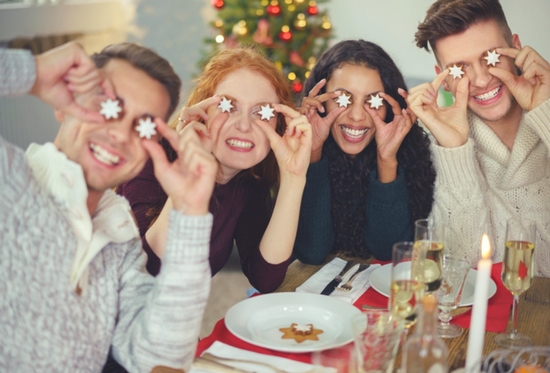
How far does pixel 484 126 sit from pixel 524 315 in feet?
3.09

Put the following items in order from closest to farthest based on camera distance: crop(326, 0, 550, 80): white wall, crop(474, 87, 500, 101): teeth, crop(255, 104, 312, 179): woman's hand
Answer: crop(255, 104, 312, 179): woman's hand → crop(474, 87, 500, 101): teeth → crop(326, 0, 550, 80): white wall

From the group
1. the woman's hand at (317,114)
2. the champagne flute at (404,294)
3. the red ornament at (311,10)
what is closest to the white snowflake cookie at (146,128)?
the champagne flute at (404,294)

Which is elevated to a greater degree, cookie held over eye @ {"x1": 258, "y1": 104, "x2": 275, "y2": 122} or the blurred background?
the blurred background

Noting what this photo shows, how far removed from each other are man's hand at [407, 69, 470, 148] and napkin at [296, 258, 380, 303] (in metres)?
0.59

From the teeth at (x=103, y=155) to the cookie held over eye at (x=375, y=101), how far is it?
1222 mm

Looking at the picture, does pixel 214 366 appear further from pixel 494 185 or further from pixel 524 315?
pixel 494 185

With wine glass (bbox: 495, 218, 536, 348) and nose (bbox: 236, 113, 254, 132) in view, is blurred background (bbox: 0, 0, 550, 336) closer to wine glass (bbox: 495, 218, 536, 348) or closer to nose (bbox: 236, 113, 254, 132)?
nose (bbox: 236, 113, 254, 132)

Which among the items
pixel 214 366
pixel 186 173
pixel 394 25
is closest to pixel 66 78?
pixel 186 173

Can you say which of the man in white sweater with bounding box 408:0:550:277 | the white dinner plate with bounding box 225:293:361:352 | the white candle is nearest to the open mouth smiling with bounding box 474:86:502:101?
the man in white sweater with bounding box 408:0:550:277

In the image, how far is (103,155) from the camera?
1.28 meters

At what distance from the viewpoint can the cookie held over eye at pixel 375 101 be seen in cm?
224

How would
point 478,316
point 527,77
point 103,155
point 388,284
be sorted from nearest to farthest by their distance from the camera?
point 478,316, point 103,155, point 388,284, point 527,77

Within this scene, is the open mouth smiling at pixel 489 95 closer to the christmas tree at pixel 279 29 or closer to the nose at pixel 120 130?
the nose at pixel 120 130

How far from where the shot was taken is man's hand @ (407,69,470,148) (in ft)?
7.06
